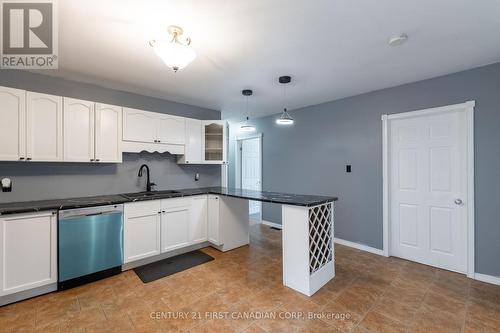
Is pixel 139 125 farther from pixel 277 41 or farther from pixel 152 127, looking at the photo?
pixel 277 41

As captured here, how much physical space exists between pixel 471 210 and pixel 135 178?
4.47 meters

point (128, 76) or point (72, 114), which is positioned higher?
point (128, 76)

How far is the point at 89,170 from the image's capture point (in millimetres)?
3027

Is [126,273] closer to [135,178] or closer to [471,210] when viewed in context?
[135,178]

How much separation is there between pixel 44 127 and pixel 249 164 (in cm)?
402

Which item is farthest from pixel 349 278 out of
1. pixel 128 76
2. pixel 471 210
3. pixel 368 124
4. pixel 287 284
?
pixel 128 76

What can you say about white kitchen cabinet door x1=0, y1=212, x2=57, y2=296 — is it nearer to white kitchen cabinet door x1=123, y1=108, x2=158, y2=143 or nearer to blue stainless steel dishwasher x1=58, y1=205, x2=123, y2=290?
blue stainless steel dishwasher x1=58, y1=205, x2=123, y2=290

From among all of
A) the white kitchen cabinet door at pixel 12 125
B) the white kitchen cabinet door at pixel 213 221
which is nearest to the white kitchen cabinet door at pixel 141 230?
the white kitchen cabinet door at pixel 213 221

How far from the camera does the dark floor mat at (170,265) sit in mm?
2711

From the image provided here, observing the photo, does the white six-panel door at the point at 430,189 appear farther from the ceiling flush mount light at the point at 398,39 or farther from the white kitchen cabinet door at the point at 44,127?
the white kitchen cabinet door at the point at 44,127

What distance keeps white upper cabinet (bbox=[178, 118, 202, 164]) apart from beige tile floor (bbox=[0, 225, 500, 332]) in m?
1.74

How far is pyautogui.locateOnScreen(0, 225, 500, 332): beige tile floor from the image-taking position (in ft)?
6.09

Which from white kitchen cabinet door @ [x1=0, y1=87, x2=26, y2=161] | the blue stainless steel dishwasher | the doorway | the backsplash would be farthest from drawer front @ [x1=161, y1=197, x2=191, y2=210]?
the doorway

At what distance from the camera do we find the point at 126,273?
109 inches
